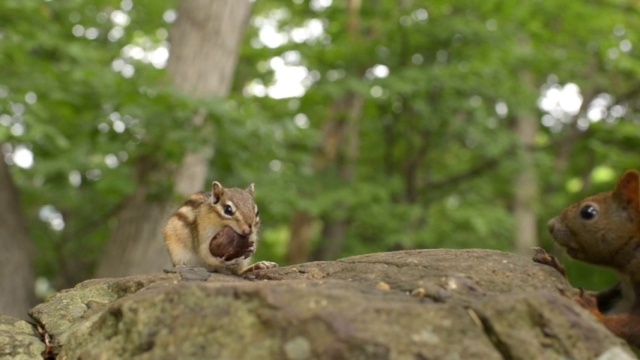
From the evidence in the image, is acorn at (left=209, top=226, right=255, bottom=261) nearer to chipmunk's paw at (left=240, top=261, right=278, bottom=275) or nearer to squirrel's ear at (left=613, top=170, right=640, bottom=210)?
chipmunk's paw at (left=240, top=261, right=278, bottom=275)

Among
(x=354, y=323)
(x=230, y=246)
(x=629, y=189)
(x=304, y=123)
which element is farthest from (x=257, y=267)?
(x=304, y=123)

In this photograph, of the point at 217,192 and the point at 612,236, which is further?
the point at 217,192

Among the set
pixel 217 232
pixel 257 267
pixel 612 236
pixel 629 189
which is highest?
pixel 629 189

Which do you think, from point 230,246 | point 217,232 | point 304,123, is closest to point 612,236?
point 230,246

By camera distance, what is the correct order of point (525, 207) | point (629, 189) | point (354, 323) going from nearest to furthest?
point (354, 323), point (629, 189), point (525, 207)

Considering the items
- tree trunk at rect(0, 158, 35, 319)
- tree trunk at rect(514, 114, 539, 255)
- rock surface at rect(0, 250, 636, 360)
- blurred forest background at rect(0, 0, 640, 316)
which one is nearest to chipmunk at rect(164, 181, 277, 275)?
rock surface at rect(0, 250, 636, 360)

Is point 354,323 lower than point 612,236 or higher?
lower

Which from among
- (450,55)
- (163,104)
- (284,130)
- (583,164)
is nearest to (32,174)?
(163,104)

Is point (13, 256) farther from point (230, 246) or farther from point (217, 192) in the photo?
point (230, 246)

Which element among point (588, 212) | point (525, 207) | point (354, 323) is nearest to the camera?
point (354, 323)
